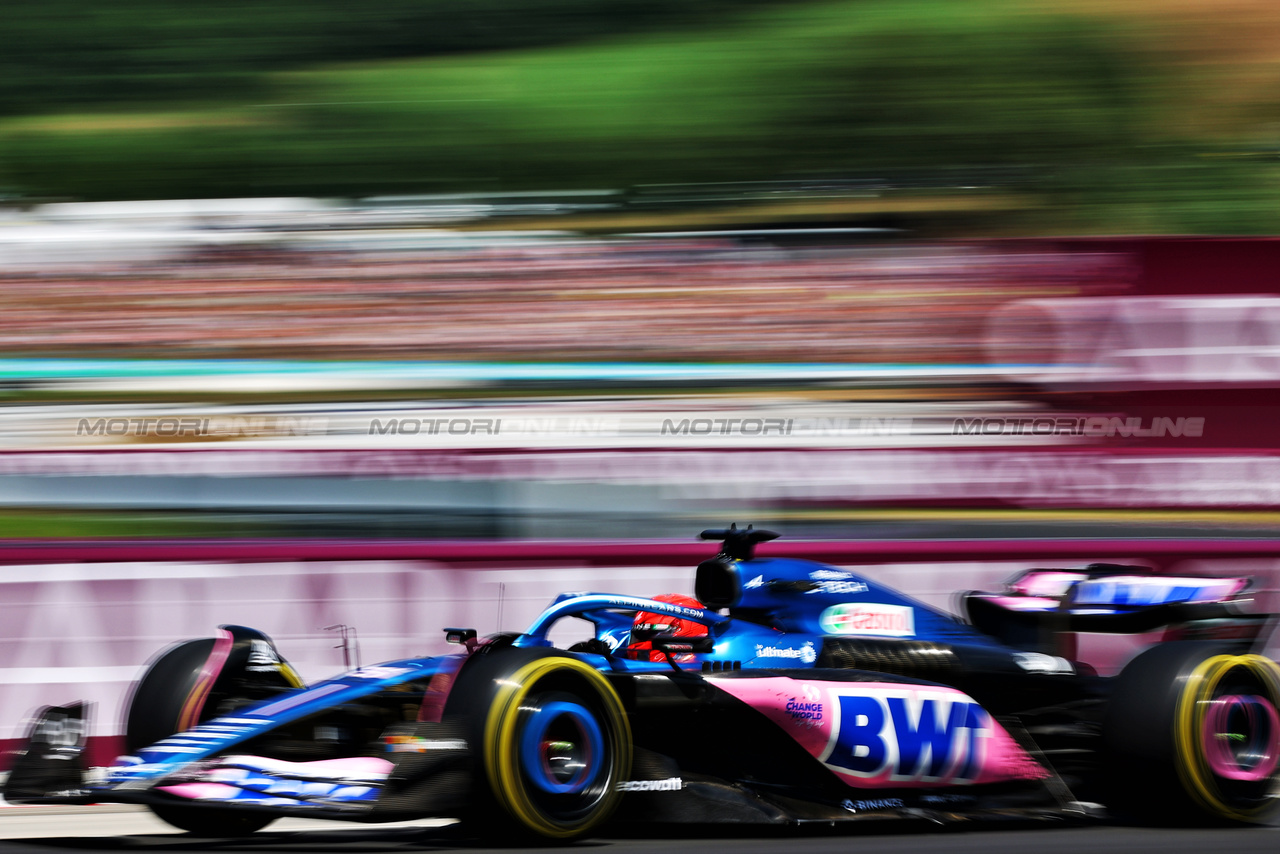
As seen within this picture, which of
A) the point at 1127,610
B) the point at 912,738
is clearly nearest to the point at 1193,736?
the point at 1127,610

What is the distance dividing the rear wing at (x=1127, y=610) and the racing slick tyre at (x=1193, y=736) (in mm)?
282

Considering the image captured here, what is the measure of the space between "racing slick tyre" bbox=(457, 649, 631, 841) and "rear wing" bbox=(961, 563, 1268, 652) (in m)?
1.89

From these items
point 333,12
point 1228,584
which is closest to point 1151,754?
point 1228,584

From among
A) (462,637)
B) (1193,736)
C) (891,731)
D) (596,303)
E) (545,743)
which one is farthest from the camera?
(596,303)

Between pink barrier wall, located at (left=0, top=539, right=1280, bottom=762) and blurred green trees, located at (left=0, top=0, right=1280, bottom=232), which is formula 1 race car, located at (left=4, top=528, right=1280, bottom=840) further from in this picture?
blurred green trees, located at (left=0, top=0, right=1280, bottom=232)

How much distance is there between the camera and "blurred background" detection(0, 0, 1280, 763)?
681 cm

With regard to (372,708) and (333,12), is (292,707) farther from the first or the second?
(333,12)

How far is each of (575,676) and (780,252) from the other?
5481 mm

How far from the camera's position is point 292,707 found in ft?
13.9

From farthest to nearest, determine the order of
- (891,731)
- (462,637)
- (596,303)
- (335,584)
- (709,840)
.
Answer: (596,303) < (335,584) < (891,731) < (462,637) < (709,840)

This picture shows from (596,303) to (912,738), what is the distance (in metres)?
4.97

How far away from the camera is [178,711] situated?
467cm

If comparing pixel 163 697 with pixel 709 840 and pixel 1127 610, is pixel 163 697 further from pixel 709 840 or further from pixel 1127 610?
pixel 1127 610

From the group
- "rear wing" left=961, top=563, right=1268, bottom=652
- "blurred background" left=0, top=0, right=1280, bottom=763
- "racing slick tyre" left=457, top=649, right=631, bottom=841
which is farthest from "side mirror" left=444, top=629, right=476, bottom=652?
"rear wing" left=961, top=563, right=1268, bottom=652
